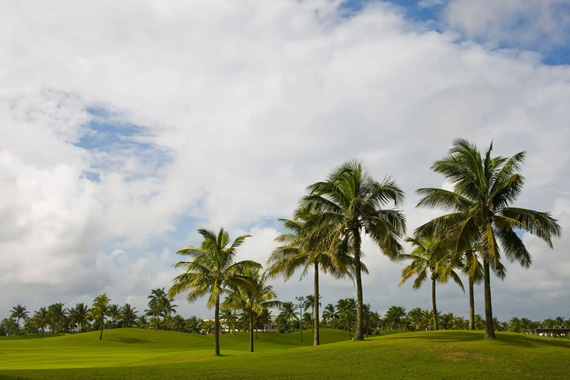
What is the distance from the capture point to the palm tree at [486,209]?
92.5 ft

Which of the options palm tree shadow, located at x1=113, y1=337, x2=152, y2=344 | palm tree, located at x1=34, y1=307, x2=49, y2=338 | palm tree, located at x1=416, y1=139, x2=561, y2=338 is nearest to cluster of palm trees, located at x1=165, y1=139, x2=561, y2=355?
palm tree, located at x1=416, y1=139, x2=561, y2=338

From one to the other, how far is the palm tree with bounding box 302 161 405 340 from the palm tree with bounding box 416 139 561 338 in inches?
125

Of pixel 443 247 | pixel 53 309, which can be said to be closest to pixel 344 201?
pixel 443 247

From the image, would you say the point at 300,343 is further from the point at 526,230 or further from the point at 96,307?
the point at 526,230

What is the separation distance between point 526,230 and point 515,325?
146m

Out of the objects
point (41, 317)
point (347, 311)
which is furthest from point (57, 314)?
point (347, 311)

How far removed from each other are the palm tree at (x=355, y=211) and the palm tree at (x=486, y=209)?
10.4ft

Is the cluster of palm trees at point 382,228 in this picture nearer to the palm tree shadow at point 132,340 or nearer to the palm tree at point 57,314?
the palm tree shadow at point 132,340

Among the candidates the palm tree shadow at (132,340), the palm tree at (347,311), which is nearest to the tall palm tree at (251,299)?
the palm tree shadow at (132,340)

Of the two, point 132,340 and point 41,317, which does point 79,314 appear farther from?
point 132,340

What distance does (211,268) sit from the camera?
127 ft

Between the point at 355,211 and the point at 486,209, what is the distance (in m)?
8.47

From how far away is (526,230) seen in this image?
93.8ft

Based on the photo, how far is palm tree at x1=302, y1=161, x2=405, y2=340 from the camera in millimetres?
32156
